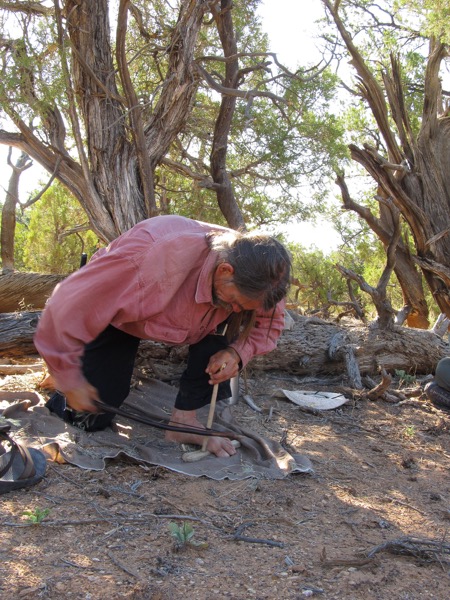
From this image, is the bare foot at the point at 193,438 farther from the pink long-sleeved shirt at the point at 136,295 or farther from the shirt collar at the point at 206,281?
the shirt collar at the point at 206,281

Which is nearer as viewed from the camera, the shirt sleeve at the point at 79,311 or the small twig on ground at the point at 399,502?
the shirt sleeve at the point at 79,311

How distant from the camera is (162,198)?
23.5 feet

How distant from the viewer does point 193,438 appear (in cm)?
305

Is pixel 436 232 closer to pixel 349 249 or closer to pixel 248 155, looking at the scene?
pixel 248 155

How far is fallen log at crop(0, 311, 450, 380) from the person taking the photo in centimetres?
424

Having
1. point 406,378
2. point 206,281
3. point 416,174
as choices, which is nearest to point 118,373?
point 206,281

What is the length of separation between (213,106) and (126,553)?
20.8 ft

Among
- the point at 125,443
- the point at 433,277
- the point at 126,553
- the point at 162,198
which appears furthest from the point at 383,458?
the point at 162,198

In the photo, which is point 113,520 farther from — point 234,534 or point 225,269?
point 225,269

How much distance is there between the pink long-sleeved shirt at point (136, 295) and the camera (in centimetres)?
233

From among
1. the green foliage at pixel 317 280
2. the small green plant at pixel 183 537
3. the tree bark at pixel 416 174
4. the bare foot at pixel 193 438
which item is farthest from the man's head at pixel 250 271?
the green foliage at pixel 317 280

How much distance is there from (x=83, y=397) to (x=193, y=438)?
0.88m

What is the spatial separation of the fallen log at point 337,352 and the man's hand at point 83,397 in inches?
70.7

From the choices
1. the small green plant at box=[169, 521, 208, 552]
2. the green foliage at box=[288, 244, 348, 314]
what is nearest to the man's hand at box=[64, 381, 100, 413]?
the small green plant at box=[169, 521, 208, 552]
